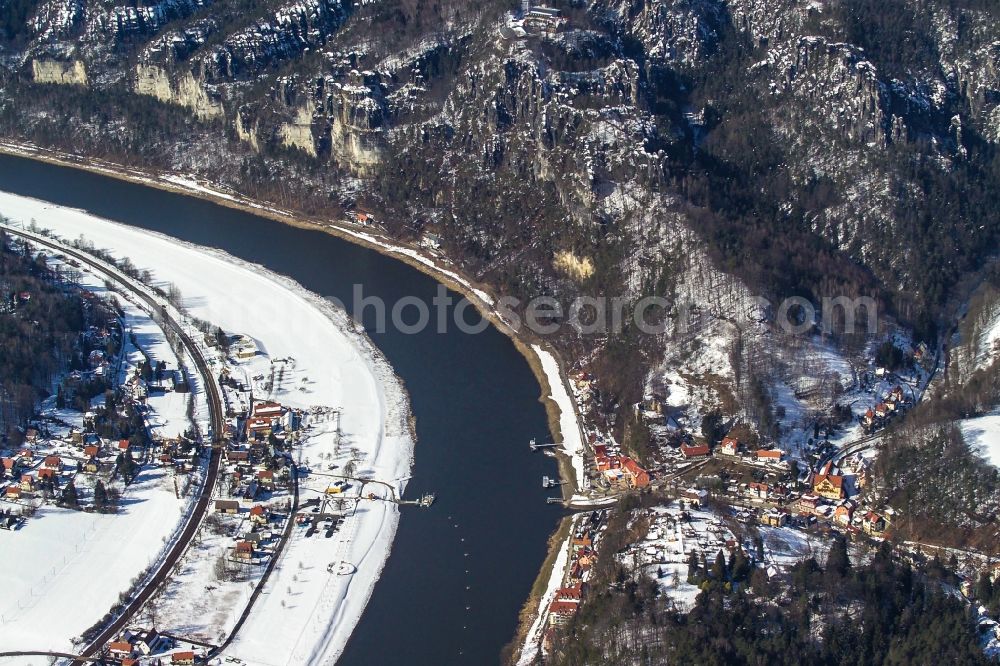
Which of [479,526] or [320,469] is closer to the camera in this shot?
[479,526]

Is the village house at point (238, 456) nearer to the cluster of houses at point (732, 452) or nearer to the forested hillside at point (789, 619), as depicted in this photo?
the forested hillside at point (789, 619)

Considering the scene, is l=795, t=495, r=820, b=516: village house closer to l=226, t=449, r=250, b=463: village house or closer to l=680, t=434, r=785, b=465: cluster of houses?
l=680, t=434, r=785, b=465: cluster of houses

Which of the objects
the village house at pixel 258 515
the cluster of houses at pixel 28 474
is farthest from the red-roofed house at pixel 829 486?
the cluster of houses at pixel 28 474

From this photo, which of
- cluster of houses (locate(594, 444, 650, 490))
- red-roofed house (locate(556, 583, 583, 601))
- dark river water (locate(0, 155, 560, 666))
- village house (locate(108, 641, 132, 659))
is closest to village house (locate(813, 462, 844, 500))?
cluster of houses (locate(594, 444, 650, 490))

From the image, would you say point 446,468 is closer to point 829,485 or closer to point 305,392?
point 305,392

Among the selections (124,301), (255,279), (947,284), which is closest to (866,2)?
(947,284)

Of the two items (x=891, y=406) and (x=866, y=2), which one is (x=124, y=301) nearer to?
(x=891, y=406)
